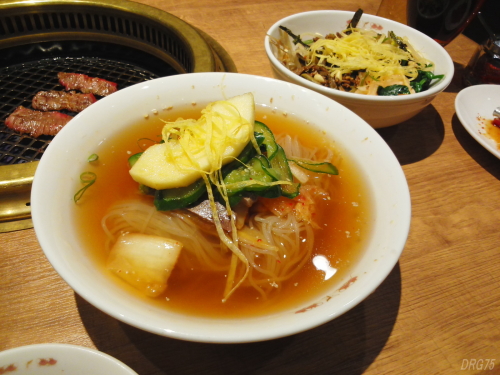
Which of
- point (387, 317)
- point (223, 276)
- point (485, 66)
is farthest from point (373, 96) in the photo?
point (485, 66)

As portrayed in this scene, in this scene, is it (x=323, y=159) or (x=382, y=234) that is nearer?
(x=382, y=234)

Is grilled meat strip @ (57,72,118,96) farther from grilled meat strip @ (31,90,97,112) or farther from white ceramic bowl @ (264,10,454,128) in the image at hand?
white ceramic bowl @ (264,10,454,128)

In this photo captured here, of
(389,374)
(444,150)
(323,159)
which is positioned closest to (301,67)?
(323,159)

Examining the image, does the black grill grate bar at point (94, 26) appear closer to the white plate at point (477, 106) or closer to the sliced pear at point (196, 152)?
the sliced pear at point (196, 152)

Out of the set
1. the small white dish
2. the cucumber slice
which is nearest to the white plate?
the cucumber slice

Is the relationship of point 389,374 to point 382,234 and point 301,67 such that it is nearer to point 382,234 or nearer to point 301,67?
point 382,234

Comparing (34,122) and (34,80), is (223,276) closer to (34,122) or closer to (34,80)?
(34,122)
